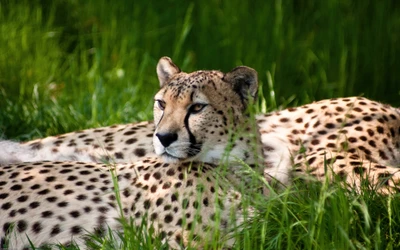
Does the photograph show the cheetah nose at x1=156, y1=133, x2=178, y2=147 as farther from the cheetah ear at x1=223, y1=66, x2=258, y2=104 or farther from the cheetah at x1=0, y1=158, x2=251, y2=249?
the cheetah ear at x1=223, y1=66, x2=258, y2=104

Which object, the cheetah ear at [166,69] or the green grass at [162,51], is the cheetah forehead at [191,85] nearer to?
the cheetah ear at [166,69]

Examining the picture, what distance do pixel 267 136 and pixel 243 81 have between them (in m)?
1.00

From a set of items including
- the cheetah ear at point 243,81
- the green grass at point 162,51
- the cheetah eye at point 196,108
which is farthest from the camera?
the green grass at point 162,51

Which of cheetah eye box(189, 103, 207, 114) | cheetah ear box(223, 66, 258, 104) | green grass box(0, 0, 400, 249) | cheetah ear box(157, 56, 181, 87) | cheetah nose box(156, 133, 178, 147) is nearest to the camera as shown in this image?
cheetah nose box(156, 133, 178, 147)

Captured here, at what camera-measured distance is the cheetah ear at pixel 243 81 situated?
427cm

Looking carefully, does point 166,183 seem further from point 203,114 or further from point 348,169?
point 348,169

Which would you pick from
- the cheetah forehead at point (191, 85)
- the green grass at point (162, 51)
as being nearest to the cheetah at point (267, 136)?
the cheetah forehead at point (191, 85)

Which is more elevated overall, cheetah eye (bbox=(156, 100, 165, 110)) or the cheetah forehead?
the cheetah forehead

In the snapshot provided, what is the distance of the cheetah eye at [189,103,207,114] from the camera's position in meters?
4.12

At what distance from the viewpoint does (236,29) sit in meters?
6.85

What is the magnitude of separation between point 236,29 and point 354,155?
211 cm

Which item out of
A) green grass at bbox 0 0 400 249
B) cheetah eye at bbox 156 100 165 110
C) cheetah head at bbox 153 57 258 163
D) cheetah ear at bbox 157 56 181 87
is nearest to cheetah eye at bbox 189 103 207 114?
cheetah head at bbox 153 57 258 163

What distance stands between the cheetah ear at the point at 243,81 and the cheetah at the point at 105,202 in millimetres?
352

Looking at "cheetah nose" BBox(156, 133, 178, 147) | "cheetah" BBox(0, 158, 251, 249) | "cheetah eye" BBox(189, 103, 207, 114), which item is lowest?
"cheetah" BBox(0, 158, 251, 249)
